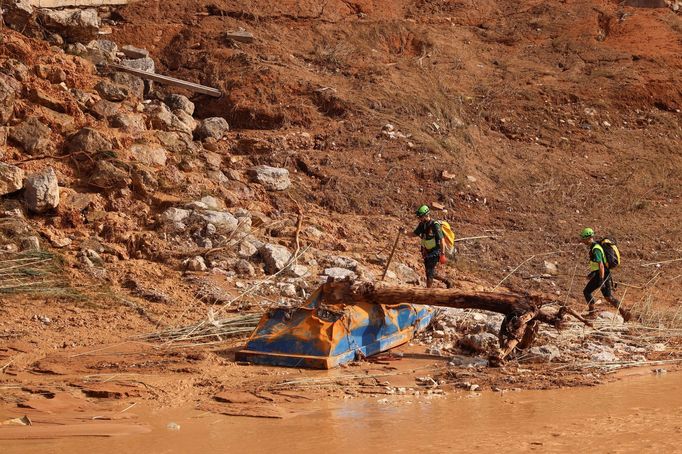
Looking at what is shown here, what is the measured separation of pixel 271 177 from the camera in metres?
13.3

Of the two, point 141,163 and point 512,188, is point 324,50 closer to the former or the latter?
point 512,188

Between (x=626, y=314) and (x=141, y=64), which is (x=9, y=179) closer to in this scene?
(x=141, y=64)

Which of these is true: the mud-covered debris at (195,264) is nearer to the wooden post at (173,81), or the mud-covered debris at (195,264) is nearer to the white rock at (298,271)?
the white rock at (298,271)

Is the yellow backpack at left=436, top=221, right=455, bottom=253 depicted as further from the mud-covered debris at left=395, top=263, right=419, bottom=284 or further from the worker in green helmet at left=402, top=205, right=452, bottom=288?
the mud-covered debris at left=395, top=263, right=419, bottom=284

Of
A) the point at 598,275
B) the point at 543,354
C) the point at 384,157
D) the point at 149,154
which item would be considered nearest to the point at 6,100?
the point at 149,154

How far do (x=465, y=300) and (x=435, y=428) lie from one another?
2220 mm

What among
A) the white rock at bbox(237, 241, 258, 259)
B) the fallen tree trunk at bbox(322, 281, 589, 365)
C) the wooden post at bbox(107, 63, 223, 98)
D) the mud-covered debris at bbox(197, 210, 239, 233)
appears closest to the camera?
the fallen tree trunk at bbox(322, 281, 589, 365)

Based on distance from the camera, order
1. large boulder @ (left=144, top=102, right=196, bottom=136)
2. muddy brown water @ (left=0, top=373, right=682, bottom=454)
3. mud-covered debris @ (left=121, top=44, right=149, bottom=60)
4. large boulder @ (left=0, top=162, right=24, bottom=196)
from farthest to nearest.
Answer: mud-covered debris @ (left=121, top=44, right=149, bottom=60), large boulder @ (left=144, top=102, right=196, bottom=136), large boulder @ (left=0, top=162, right=24, bottom=196), muddy brown water @ (left=0, top=373, right=682, bottom=454)

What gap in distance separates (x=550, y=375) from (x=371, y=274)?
3.51 meters

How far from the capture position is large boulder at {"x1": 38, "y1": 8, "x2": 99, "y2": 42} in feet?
46.4

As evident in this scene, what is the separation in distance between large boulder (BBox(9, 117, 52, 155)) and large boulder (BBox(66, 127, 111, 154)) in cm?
28

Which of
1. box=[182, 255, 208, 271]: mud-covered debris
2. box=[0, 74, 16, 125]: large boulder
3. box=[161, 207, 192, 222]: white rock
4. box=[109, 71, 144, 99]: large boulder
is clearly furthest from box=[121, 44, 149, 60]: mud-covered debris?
box=[182, 255, 208, 271]: mud-covered debris

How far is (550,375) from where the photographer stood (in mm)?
8242

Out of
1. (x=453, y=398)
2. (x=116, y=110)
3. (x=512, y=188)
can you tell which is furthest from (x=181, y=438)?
(x=512, y=188)
